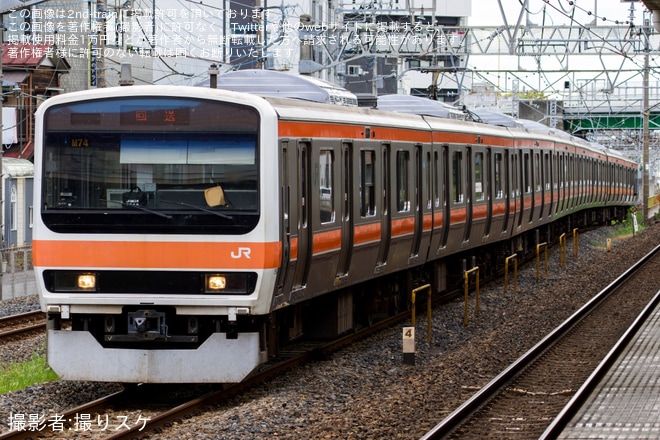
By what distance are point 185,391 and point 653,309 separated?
881 centimetres

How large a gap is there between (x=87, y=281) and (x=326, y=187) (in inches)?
110

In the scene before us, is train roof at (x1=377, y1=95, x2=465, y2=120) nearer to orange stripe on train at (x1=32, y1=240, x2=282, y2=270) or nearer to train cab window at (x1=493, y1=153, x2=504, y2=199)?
train cab window at (x1=493, y1=153, x2=504, y2=199)

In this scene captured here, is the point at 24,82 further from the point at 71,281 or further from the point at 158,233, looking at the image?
the point at 158,233

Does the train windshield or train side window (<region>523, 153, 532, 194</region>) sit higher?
the train windshield

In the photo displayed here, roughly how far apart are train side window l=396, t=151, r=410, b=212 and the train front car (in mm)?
4497

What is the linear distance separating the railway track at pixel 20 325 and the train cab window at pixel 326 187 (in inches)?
176

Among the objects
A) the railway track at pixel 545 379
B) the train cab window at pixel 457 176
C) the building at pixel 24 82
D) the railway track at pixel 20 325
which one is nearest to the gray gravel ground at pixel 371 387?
the railway track at pixel 545 379

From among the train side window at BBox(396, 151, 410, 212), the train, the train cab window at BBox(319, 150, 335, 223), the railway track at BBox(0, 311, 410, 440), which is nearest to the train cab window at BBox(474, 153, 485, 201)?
the train side window at BBox(396, 151, 410, 212)

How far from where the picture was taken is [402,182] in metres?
14.6

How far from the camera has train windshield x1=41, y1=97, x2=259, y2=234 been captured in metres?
9.91

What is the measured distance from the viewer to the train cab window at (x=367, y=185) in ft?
42.7

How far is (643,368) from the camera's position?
39.3 ft

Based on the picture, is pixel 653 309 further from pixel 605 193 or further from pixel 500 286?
pixel 605 193

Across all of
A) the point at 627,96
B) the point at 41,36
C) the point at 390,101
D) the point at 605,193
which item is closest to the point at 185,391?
the point at 390,101
